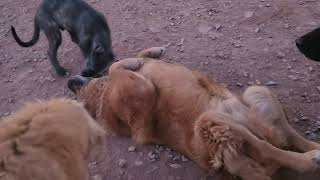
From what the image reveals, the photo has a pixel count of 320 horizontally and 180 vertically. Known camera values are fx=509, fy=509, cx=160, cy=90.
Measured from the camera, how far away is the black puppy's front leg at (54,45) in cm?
614

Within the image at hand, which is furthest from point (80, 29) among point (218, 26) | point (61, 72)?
point (218, 26)

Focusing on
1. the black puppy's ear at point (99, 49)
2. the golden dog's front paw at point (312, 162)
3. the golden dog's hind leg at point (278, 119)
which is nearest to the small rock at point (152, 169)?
the golden dog's hind leg at point (278, 119)

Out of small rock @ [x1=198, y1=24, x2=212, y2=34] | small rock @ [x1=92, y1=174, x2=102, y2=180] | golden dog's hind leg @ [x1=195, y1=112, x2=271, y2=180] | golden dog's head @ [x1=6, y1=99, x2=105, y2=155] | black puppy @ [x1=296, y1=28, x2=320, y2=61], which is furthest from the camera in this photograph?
small rock @ [x1=198, y1=24, x2=212, y2=34]

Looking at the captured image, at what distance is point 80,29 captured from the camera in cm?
589

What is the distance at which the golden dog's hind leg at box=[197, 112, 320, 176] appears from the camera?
161 inches

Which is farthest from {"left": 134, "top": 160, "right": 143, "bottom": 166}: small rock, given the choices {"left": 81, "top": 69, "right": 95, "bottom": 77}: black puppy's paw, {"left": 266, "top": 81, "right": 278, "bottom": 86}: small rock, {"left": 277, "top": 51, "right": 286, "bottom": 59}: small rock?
{"left": 277, "top": 51, "right": 286, "bottom": 59}: small rock

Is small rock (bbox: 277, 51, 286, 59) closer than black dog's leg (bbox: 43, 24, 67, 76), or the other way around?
small rock (bbox: 277, 51, 286, 59)

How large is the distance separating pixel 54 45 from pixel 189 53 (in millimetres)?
1643

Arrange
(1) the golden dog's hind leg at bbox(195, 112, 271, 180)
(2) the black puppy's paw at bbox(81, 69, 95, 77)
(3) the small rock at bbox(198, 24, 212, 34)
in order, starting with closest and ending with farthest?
(1) the golden dog's hind leg at bbox(195, 112, 271, 180) < (2) the black puppy's paw at bbox(81, 69, 95, 77) < (3) the small rock at bbox(198, 24, 212, 34)

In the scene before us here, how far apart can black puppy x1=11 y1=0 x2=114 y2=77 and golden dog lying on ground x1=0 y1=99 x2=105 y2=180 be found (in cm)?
247

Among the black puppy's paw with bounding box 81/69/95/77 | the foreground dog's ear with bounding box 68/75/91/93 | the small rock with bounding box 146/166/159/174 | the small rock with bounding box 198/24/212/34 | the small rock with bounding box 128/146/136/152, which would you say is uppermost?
the foreground dog's ear with bounding box 68/75/91/93

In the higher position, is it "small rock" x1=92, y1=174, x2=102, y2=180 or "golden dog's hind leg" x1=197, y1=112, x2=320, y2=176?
"golden dog's hind leg" x1=197, y1=112, x2=320, y2=176

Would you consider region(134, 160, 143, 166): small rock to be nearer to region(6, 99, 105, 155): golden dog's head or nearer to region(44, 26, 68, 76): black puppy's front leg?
region(6, 99, 105, 155): golden dog's head

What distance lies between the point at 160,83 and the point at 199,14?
2.13 m
